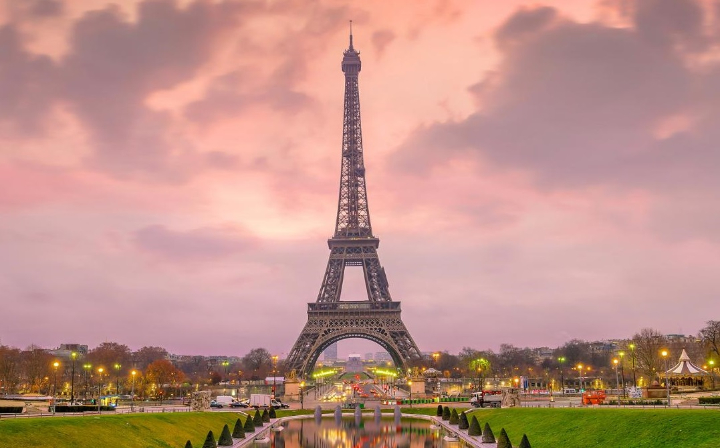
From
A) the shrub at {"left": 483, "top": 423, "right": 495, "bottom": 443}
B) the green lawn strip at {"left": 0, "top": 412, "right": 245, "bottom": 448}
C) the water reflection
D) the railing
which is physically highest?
the railing

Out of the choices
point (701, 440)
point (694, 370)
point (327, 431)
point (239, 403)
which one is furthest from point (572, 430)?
point (239, 403)

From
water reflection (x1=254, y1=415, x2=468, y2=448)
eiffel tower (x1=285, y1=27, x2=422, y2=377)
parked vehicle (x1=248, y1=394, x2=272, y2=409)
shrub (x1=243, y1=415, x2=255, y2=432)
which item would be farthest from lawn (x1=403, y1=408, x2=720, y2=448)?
eiffel tower (x1=285, y1=27, x2=422, y2=377)

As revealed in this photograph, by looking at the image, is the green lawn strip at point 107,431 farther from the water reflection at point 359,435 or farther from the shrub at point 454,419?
the shrub at point 454,419

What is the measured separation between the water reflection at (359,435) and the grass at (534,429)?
5906mm

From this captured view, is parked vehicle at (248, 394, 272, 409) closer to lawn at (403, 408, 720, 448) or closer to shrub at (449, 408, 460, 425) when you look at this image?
shrub at (449, 408, 460, 425)

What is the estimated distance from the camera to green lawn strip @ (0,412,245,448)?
36.2m

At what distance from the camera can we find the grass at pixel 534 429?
35688 millimetres

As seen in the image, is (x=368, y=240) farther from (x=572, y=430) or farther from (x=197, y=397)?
(x=572, y=430)

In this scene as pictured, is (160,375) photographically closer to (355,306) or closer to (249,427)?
(355,306)

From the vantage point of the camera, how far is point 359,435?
5919cm

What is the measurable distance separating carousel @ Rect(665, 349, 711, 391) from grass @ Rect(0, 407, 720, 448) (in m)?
26.4

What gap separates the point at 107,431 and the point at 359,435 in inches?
914

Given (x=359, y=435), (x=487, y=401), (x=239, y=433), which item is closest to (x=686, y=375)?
(x=487, y=401)

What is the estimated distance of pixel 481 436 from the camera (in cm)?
5381
